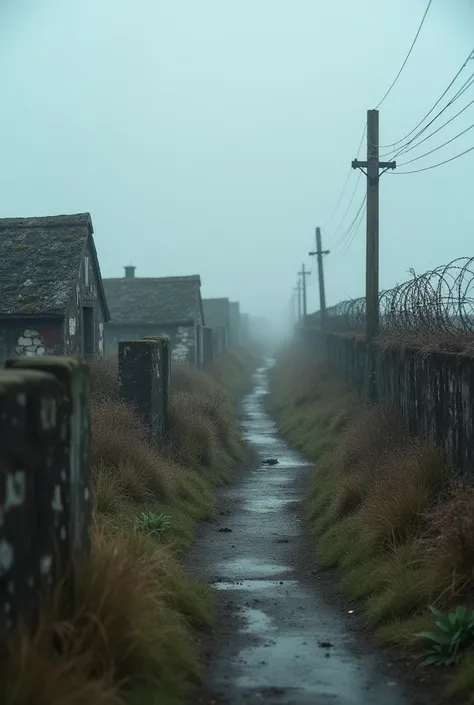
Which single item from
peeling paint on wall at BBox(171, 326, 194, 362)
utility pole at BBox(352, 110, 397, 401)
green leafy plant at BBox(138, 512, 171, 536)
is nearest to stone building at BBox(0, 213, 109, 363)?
utility pole at BBox(352, 110, 397, 401)

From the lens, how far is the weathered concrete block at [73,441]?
19.0 ft

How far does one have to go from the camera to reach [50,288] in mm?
18547

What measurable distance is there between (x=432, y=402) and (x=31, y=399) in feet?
21.2

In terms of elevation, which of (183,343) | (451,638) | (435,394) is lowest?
(451,638)

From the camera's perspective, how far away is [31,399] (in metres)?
5.21

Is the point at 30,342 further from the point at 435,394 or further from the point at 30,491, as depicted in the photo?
the point at 30,491

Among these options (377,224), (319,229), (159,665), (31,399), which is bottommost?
(159,665)

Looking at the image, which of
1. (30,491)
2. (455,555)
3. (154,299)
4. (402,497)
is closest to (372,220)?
(402,497)

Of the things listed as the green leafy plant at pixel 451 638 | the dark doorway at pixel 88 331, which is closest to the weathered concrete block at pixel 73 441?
the green leafy plant at pixel 451 638

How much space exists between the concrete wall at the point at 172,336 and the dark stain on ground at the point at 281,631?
2088cm

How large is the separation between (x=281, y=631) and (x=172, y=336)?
27.5 metres

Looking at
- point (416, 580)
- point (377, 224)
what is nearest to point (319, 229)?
point (377, 224)

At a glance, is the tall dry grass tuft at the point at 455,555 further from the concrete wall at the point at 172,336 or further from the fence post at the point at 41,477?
the concrete wall at the point at 172,336

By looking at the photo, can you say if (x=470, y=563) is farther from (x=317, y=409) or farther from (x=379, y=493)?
(x=317, y=409)
